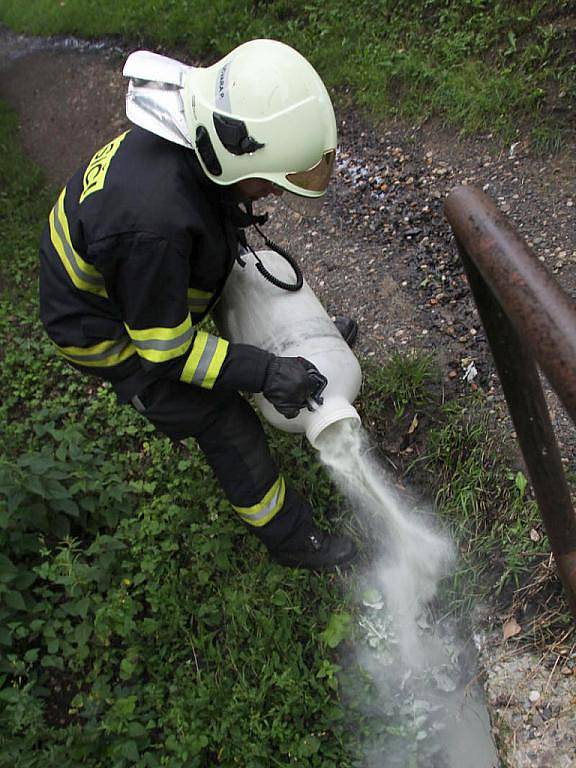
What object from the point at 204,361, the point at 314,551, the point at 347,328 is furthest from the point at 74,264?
the point at 347,328

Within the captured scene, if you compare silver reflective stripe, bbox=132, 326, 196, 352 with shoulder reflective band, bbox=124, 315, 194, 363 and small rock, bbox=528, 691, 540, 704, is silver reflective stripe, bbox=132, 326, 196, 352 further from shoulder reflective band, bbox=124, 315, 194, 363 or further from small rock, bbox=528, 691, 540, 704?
small rock, bbox=528, 691, 540, 704

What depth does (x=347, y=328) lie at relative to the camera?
354 centimetres

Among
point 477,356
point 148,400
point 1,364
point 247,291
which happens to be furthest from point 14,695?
point 477,356

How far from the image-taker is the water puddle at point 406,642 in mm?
2506

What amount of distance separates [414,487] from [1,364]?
8.90ft

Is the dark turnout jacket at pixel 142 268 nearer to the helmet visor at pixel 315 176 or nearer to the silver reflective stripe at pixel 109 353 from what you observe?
the silver reflective stripe at pixel 109 353

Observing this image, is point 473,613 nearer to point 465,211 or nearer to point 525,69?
point 465,211

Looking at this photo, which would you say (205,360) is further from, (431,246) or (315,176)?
(431,246)

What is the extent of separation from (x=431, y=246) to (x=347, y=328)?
0.89 m

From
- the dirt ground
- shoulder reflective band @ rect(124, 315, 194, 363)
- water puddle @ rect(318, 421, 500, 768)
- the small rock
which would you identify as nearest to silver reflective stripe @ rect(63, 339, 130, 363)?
shoulder reflective band @ rect(124, 315, 194, 363)

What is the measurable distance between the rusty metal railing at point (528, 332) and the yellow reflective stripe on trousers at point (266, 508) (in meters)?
1.20

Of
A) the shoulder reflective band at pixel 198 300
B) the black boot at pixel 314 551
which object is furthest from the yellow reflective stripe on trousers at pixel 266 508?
the shoulder reflective band at pixel 198 300

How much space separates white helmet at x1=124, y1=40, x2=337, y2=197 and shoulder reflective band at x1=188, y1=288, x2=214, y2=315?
1.42 feet

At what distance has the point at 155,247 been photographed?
1961mm
